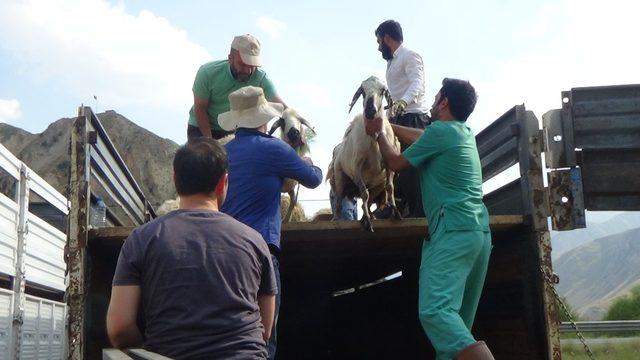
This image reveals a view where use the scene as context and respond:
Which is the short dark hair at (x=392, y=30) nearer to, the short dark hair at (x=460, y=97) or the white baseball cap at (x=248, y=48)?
the white baseball cap at (x=248, y=48)

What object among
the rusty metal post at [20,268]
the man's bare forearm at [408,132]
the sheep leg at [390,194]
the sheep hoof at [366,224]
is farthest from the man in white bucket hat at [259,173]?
the rusty metal post at [20,268]

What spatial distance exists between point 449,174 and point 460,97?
1.76ft

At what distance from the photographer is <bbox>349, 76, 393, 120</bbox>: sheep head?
19.0 feet

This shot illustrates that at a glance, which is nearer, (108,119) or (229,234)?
(229,234)

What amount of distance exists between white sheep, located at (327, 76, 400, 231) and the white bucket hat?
1.35 metres

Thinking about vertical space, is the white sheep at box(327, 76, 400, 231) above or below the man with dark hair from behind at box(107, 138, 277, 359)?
above

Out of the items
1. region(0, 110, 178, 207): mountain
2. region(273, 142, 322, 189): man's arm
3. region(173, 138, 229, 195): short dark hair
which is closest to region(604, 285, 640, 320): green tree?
region(0, 110, 178, 207): mountain

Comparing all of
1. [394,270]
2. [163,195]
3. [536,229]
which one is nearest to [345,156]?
[394,270]

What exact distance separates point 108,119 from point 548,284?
27812 millimetres

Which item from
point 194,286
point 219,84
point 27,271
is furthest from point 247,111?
point 27,271

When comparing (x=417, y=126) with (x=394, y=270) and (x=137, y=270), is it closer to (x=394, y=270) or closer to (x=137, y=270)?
(x=394, y=270)

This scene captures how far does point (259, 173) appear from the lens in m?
4.34

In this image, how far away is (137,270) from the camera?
259 cm

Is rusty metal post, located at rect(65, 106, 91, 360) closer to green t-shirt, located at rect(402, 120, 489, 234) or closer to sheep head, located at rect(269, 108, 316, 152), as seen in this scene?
sheep head, located at rect(269, 108, 316, 152)
